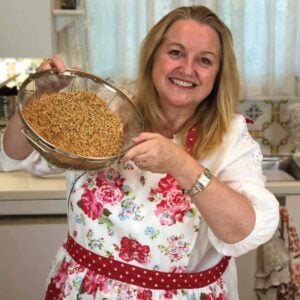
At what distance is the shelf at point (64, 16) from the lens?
7.65 ft

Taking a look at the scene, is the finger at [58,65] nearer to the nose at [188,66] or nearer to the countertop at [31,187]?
the nose at [188,66]

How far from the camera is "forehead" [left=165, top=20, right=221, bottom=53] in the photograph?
4.04ft

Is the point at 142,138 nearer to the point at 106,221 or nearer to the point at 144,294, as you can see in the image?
the point at 106,221

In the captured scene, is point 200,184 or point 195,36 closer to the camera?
point 200,184

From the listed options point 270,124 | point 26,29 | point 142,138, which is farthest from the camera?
point 270,124

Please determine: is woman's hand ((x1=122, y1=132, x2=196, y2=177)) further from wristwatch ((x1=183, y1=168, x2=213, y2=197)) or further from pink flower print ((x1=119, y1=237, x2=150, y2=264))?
pink flower print ((x1=119, y1=237, x2=150, y2=264))

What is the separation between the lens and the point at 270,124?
2566 mm

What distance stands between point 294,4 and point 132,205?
155 cm

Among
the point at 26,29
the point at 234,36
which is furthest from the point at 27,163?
the point at 234,36

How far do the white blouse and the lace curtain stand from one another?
1190mm

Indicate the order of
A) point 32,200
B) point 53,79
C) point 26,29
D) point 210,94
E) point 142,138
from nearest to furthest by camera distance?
point 142,138, point 53,79, point 210,94, point 32,200, point 26,29

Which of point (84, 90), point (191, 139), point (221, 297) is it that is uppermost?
point (84, 90)

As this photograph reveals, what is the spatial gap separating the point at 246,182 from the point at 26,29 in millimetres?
1397

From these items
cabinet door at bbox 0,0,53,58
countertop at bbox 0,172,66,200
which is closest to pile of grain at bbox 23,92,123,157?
countertop at bbox 0,172,66,200
